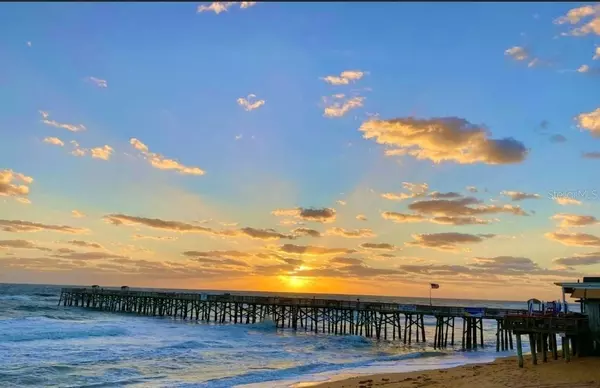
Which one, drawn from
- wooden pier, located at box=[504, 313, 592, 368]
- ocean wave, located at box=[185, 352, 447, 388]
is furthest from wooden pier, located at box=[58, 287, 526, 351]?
ocean wave, located at box=[185, 352, 447, 388]

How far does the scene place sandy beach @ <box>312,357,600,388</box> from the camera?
60.8ft

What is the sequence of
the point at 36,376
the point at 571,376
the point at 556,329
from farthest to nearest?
the point at 36,376
the point at 556,329
the point at 571,376

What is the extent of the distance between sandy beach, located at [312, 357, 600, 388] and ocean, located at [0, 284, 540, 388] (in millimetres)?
3474

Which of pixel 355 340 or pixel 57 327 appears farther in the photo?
pixel 57 327

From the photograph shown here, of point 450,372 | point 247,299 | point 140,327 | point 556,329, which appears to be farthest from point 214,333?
point 556,329

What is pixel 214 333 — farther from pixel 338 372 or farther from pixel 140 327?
pixel 338 372

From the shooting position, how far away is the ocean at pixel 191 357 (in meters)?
25.3

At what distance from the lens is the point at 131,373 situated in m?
26.8

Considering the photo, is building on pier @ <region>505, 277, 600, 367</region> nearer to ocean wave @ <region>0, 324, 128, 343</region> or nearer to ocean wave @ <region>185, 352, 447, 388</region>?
ocean wave @ <region>185, 352, 447, 388</region>

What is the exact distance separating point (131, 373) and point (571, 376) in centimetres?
2056

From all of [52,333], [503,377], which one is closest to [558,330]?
[503,377]

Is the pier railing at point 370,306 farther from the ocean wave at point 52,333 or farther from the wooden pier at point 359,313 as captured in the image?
the ocean wave at point 52,333

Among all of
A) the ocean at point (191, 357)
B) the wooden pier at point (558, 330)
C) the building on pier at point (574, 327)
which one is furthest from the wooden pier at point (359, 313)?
the ocean at point (191, 357)

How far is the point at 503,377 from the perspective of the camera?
2027cm
